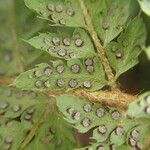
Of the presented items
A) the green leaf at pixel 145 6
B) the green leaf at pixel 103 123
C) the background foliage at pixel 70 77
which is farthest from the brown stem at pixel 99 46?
the green leaf at pixel 145 6

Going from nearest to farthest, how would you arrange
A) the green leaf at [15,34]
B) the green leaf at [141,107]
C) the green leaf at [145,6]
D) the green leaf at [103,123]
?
the green leaf at [141,107] → the green leaf at [145,6] → the green leaf at [103,123] → the green leaf at [15,34]

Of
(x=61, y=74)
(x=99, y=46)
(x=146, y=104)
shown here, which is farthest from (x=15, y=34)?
(x=146, y=104)

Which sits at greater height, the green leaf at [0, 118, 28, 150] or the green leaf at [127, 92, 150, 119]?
the green leaf at [127, 92, 150, 119]

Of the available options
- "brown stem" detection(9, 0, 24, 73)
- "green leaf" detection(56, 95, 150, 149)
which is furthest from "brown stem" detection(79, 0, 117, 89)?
"brown stem" detection(9, 0, 24, 73)

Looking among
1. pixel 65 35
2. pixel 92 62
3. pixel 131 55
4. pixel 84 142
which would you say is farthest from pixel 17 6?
pixel 84 142

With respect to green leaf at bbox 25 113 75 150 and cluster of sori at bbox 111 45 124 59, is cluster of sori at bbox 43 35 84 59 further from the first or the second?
green leaf at bbox 25 113 75 150

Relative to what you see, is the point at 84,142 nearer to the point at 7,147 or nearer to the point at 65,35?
the point at 7,147

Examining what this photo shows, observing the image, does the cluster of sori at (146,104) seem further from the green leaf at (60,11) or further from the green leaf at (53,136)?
the green leaf at (53,136)
